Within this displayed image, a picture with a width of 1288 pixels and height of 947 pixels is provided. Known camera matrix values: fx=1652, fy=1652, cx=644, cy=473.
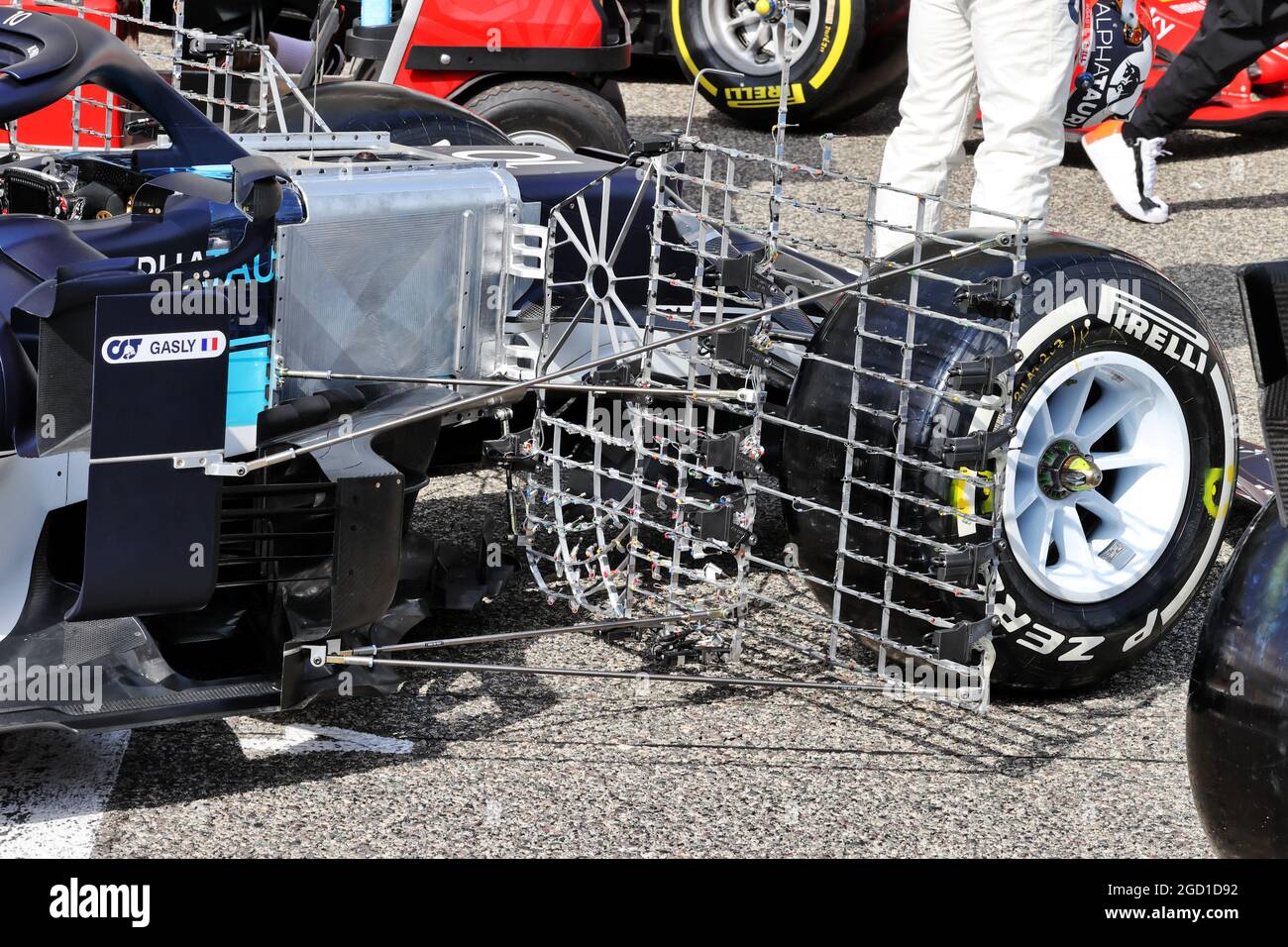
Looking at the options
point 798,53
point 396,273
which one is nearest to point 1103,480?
point 396,273

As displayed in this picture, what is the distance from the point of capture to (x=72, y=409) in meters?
3.05

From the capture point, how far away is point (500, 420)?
4.38 m

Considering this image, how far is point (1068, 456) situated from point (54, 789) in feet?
7.58

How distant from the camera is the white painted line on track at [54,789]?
10.2 ft

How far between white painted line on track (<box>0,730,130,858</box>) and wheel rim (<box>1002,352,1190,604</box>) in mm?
2017

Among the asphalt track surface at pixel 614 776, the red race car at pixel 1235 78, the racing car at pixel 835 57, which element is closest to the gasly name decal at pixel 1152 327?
the asphalt track surface at pixel 614 776

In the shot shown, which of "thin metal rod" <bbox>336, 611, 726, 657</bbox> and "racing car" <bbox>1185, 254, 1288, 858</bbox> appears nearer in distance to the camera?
"racing car" <bbox>1185, 254, 1288, 858</bbox>

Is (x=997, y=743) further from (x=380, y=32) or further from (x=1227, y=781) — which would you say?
(x=380, y=32)

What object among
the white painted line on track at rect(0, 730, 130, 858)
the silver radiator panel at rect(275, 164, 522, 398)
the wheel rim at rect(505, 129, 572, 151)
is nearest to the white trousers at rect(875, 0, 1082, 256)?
the silver radiator panel at rect(275, 164, 522, 398)

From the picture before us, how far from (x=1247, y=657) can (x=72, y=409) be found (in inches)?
81.9

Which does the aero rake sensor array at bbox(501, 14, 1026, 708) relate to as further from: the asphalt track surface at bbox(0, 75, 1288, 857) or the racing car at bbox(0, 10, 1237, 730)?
the asphalt track surface at bbox(0, 75, 1288, 857)

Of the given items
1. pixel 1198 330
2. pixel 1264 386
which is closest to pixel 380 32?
pixel 1198 330

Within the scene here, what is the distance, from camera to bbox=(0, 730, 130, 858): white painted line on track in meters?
3.12

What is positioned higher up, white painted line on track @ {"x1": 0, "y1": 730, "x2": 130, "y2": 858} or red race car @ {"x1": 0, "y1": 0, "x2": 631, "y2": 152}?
red race car @ {"x1": 0, "y1": 0, "x2": 631, "y2": 152}
